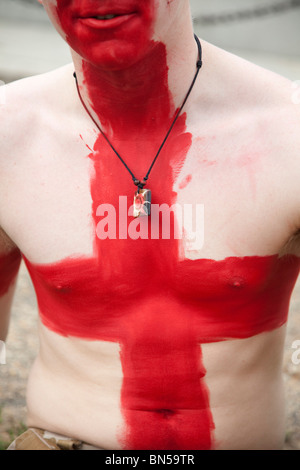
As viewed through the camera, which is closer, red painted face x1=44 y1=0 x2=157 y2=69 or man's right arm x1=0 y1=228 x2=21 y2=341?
red painted face x1=44 y1=0 x2=157 y2=69

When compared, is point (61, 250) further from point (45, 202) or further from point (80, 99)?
point (80, 99)

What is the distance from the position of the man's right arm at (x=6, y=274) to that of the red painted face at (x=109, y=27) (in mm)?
465

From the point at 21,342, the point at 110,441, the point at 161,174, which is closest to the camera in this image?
the point at 161,174

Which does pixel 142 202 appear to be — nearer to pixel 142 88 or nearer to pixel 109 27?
pixel 142 88

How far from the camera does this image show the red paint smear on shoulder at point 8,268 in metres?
1.60

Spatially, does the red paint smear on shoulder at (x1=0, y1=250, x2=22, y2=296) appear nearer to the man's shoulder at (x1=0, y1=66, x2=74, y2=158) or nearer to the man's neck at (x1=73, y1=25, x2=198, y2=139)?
the man's shoulder at (x1=0, y1=66, x2=74, y2=158)

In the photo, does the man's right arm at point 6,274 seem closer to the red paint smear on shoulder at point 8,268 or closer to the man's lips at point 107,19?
the red paint smear on shoulder at point 8,268

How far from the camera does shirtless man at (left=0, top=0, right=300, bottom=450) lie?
1.34 meters

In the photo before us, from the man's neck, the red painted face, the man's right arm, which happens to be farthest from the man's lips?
the man's right arm

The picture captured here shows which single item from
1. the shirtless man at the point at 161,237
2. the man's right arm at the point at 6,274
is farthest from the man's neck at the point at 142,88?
the man's right arm at the point at 6,274

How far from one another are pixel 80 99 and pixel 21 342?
6.47 feet

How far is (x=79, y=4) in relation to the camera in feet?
4.00
